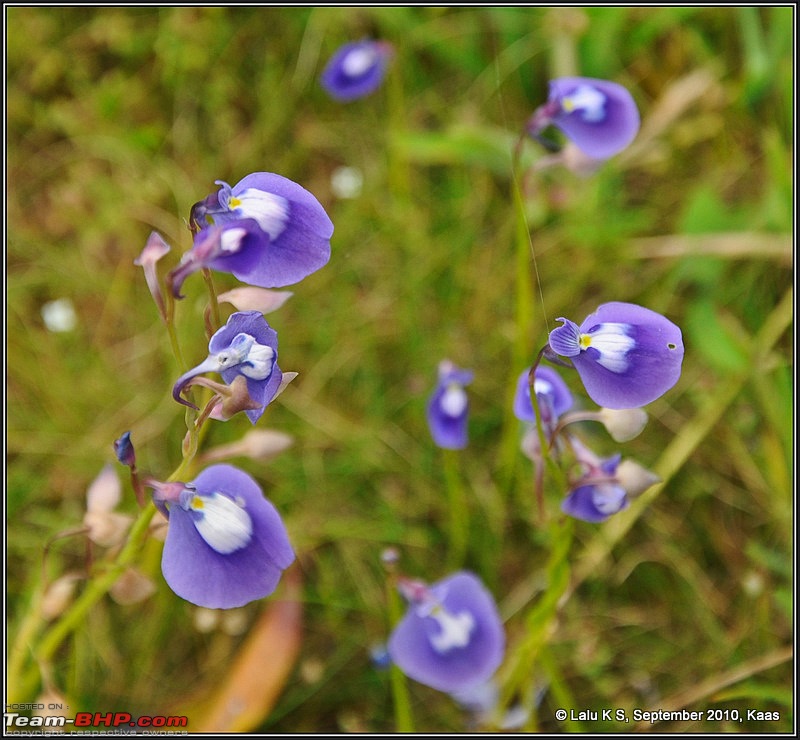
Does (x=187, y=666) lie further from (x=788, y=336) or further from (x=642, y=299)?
(x=788, y=336)

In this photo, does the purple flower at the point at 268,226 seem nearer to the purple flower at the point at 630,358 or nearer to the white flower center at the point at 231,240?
the white flower center at the point at 231,240

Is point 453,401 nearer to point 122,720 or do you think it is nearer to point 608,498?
point 608,498

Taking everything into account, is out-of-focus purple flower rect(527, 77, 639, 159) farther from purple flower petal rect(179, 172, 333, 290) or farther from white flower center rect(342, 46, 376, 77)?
white flower center rect(342, 46, 376, 77)

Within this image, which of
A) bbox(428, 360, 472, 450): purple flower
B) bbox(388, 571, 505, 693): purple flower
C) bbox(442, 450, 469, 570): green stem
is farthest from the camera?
bbox(442, 450, 469, 570): green stem

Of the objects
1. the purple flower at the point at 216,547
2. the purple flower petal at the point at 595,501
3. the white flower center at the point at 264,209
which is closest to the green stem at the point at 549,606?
the purple flower petal at the point at 595,501

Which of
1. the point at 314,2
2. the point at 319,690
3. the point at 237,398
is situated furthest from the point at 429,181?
the point at 237,398

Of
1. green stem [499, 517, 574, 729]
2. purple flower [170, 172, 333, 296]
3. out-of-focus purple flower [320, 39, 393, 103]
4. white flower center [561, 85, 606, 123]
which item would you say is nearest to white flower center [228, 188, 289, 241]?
purple flower [170, 172, 333, 296]
